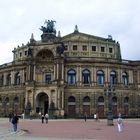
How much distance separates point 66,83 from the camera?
81250 mm

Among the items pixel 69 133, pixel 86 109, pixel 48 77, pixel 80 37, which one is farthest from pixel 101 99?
pixel 69 133

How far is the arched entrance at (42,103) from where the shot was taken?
81262mm

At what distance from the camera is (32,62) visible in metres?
82.4

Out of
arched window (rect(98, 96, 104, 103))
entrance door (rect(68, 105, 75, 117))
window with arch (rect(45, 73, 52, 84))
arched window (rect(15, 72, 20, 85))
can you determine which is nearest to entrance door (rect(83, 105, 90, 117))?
entrance door (rect(68, 105, 75, 117))

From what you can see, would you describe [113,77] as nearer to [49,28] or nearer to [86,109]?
[86,109]

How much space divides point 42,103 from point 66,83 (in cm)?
797

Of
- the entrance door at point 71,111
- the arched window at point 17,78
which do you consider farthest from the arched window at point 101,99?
the arched window at point 17,78

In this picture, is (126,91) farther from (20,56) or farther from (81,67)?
(20,56)

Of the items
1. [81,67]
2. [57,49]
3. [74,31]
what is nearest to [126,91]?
[81,67]

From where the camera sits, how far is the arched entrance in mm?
81262

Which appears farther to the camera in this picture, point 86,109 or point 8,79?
point 8,79

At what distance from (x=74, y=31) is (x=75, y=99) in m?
26.2

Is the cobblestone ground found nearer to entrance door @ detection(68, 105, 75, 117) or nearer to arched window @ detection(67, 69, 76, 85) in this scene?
entrance door @ detection(68, 105, 75, 117)

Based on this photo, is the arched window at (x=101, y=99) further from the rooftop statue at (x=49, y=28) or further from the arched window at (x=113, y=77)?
the rooftop statue at (x=49, y=28)
